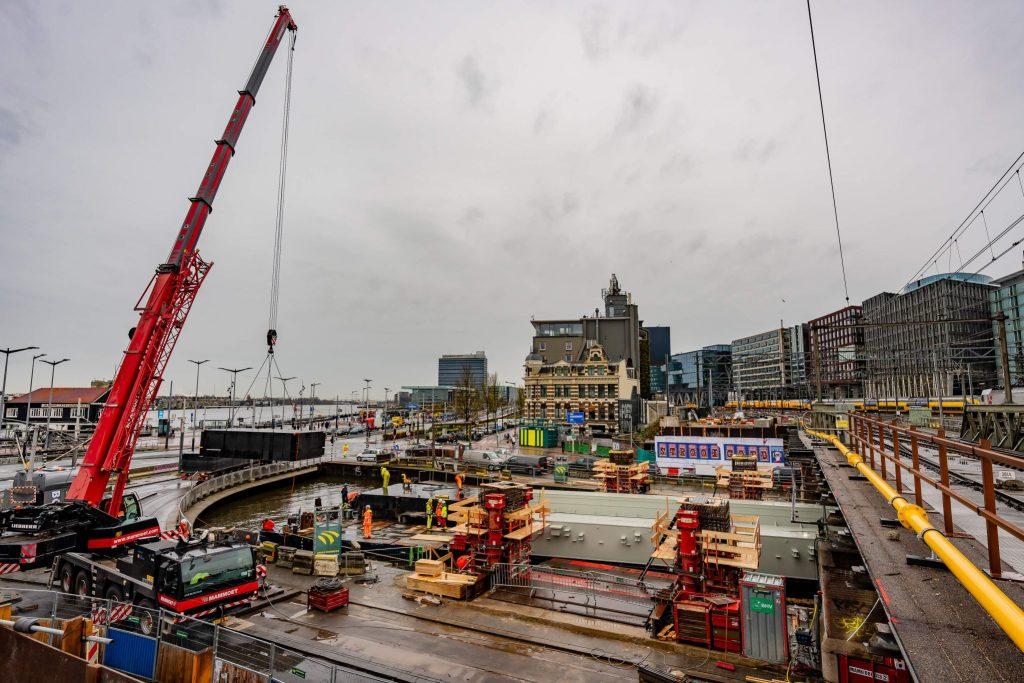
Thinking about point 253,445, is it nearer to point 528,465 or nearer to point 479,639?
point 528,465

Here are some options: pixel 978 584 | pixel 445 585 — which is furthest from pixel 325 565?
pixel 978 584

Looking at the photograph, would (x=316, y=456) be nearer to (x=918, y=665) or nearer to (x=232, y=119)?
(x=232, y=119)

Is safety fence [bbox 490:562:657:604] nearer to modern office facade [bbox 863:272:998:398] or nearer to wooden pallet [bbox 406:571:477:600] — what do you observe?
wooden pallet [bbox 406:571:477:600]

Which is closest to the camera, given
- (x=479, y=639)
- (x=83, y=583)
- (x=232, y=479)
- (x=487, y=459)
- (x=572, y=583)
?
(x=479, y=639)

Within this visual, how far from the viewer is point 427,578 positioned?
17078 mm

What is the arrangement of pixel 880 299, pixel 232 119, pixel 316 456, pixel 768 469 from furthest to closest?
pixel 880 299 < pixel 316 456 < pixel 768 469 < pixel 232 119

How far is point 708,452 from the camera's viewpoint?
38219 millimetres

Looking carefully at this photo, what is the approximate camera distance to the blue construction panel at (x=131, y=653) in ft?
35.9

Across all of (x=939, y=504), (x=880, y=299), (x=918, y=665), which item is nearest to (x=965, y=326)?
(x=880, y=299)

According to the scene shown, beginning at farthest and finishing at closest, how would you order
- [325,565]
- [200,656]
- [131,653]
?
[325,565], [131,653], [200,656]

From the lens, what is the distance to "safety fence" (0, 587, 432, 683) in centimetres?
1032

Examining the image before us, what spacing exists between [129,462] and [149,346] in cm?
509

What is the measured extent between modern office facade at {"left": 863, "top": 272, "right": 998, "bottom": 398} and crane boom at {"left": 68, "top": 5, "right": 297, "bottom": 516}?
317ft

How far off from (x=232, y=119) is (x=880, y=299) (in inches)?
5709
